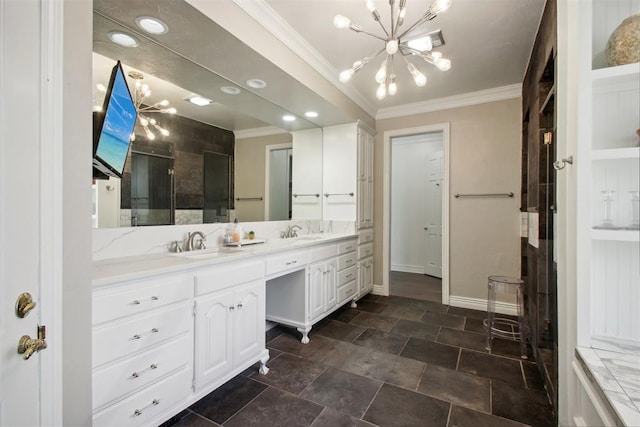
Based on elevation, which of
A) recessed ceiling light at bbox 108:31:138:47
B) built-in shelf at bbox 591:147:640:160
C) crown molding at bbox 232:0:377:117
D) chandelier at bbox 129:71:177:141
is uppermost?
crown molding at bbox 232:0:377:117

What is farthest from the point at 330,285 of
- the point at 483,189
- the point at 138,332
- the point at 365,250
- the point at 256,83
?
the point at 483,189

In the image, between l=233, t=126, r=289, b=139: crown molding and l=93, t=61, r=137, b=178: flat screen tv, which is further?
l=233, t=126, r=289, b=139: crown molding

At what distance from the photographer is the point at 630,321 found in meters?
1.03

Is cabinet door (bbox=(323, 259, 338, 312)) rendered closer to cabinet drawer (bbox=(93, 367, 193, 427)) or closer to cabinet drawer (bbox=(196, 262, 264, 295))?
cabinet drawer (bbox=(196, 262, 264, 295))

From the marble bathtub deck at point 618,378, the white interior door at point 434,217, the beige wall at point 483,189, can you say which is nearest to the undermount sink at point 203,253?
the marble bathtub deck at point 618,378

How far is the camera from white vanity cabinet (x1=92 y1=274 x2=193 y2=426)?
4.15 feet

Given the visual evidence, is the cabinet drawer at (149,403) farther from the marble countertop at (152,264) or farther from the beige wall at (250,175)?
the beige wall at (250,175)

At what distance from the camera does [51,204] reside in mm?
960

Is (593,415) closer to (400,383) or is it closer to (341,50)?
(400,383)

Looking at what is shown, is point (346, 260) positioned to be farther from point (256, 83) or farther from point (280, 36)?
point (280, 36)

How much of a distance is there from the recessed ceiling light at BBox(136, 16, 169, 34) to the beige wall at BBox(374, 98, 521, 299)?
3.22m

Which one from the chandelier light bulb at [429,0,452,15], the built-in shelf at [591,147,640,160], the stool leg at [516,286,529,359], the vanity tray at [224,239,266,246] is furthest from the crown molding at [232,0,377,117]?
the stool leg at [516,286,529,359]

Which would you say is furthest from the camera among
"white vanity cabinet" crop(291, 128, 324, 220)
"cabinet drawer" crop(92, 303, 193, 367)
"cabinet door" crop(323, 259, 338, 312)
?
"white vanity cabinet" crop(291, 128, 324, 220)

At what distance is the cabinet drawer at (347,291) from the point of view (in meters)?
3.32
